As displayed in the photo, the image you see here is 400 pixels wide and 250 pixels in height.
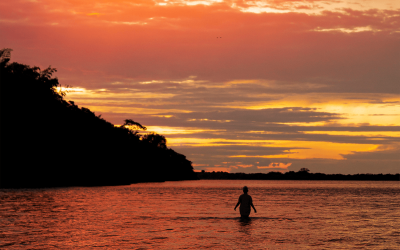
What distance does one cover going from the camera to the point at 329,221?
36938mm

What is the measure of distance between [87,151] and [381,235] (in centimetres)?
9270

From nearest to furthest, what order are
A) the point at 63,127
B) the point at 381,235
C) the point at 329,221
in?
the point at 381,235 → the point at 329,221 → the point at 63,127

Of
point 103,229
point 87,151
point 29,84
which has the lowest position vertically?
point 103,229

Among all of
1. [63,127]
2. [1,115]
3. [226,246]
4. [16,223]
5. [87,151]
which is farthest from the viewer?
[87,151]

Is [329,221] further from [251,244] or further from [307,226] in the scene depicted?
[251,244]

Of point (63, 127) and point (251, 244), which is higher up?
point (63, 127)

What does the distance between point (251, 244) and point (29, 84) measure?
74.8 m

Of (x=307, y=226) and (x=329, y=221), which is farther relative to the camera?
(x=329, y=221)

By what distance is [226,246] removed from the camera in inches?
909

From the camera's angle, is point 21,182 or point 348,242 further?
point 21,182

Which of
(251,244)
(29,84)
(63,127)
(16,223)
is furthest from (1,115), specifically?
(251,244)

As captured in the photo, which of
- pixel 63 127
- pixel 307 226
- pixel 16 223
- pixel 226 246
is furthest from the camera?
pixel 63 127

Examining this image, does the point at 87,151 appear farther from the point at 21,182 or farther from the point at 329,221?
the point at 329,221

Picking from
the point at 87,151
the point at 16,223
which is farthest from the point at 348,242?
the point at 87,151
